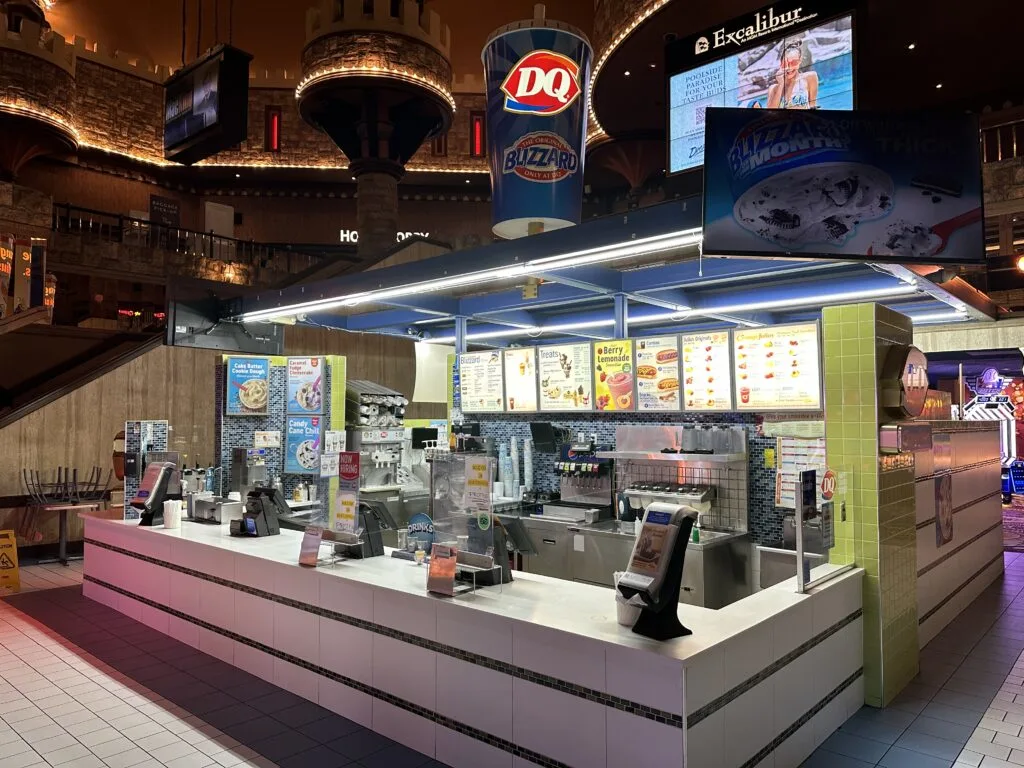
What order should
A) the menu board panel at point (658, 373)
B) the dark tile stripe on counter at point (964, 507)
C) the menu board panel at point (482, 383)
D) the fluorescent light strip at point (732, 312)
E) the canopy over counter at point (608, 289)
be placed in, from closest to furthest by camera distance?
1. the canopy over counter at point (608, 289)
2. the dark tile stripe on counter at point (964, 507)
3. the menu board panel at point (658, 373)
4. the fluorescent light strip at point (732, 312)
5. the menu board panel at point (482, 383)

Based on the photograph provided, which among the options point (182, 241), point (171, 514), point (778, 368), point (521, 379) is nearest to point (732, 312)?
point (778, 368)

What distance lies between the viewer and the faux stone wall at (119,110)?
17000 mm

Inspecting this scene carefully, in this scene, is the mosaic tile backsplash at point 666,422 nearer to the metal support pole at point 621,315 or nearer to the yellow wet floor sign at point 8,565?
the metal support pole at point 621,315

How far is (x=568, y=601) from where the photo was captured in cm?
338

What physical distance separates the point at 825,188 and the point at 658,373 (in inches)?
105

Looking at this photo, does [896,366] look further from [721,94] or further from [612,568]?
[721,94]

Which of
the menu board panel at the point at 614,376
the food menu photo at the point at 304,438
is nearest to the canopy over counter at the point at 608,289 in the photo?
the menu board panel at the point at 614,376

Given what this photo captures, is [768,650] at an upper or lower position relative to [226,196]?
lower

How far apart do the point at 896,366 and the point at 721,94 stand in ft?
15.3

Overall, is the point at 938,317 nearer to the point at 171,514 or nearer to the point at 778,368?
the point at 778,368

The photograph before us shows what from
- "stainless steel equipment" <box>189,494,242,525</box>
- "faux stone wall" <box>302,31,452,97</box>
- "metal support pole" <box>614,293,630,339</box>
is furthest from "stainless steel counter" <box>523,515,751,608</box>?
"faux stone wall" <box>302,31,452,97</box>

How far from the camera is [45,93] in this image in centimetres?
1477

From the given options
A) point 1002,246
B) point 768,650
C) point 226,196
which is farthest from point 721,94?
point 226,196

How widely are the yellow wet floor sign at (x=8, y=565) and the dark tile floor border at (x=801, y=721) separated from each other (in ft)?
24.7
